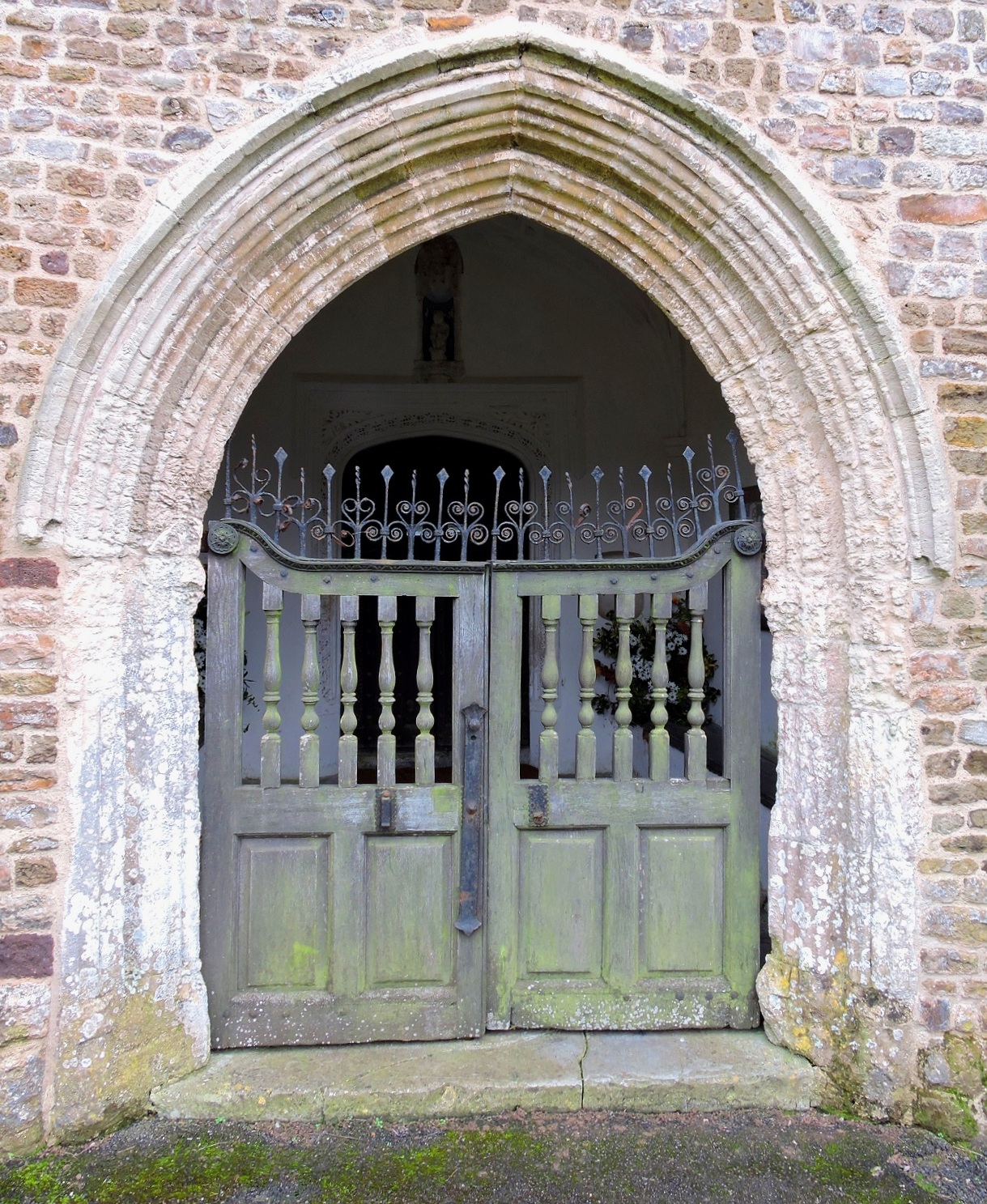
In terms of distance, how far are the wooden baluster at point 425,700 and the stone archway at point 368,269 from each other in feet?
2.64

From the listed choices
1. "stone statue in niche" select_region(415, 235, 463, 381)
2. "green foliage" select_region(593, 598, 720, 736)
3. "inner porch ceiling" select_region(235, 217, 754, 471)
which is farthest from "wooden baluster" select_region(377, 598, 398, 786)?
"stone statue in niche" select_region(415, 235, 463, 381)

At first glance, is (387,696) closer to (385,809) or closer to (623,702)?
(385,809)

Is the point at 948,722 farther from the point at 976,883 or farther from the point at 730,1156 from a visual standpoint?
the point at 730,1156

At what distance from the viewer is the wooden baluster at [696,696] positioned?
3043 millimetres

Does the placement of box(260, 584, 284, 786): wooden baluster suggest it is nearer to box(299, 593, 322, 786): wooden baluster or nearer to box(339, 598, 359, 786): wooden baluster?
box(299, 593, 322, 786): wooden baluster

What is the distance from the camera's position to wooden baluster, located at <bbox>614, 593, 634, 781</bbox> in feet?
9.96

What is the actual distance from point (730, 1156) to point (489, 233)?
531 cm

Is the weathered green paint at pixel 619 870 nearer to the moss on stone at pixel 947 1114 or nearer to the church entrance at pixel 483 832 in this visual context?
the church entrance at pixel 483 832

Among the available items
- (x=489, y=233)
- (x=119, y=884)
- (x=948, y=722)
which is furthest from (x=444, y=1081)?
(x=489, y=233)

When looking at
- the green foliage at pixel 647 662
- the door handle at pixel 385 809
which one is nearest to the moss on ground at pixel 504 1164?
the door handle at pixel 385 809

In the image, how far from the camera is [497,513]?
125 inches

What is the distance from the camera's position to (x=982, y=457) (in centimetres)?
271

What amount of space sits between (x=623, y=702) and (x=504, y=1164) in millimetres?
1557

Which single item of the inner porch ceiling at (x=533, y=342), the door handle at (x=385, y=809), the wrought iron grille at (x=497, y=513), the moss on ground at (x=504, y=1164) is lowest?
the moss on ground at (x=504, y=1164)
